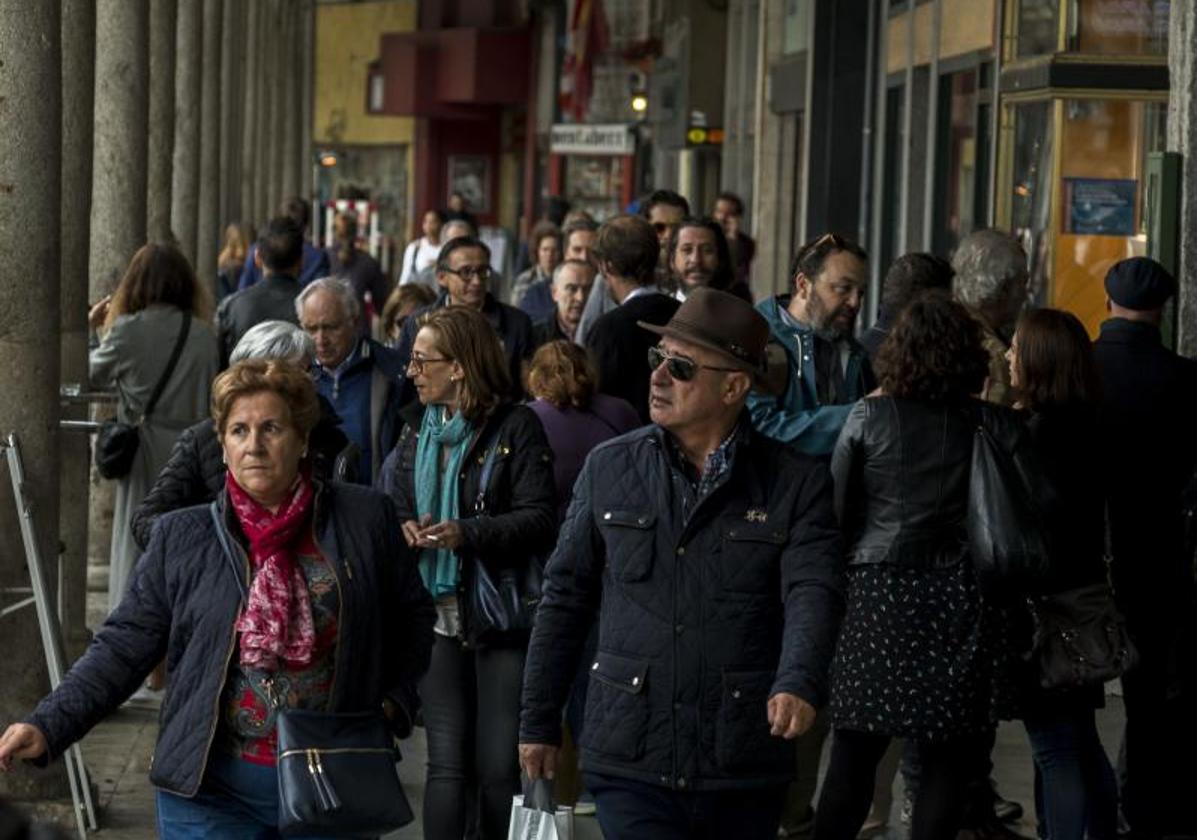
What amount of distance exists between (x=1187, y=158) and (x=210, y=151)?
50.3 feet

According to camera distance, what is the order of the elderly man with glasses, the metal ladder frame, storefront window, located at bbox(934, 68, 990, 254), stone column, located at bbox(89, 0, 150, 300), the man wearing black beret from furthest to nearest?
storefront window, located at bbox(934, 68, 990, 254), stone column, located at bbox(89, 0, 150, 300), the elderly man with glasses, the man wearing black beret, the metal ladder frame

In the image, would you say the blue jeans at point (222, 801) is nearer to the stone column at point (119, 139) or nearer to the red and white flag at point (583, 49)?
the stone column at point (119, 139)

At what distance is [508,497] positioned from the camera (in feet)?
25.8

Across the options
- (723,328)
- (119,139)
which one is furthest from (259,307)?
(723,328)

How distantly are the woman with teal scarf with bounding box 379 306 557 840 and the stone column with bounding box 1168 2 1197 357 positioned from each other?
339 centimetres

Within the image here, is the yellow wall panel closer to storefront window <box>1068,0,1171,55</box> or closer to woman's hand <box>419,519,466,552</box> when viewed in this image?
storefront window <box>1068,0,1171,55</box>

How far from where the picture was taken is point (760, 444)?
595 cm

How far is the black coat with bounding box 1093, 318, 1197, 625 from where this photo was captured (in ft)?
29.3

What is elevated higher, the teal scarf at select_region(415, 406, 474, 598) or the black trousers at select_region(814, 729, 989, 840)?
the teal scarf at select_region(415, 406, 474, 598)

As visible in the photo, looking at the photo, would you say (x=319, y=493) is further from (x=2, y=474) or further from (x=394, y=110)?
(x=394, y=110)

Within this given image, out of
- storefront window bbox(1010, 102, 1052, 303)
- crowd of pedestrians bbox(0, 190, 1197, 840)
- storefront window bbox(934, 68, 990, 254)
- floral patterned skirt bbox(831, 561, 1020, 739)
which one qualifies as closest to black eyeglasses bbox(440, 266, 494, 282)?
crowd of pedestrians bbox(0, 190, 1197, 840)

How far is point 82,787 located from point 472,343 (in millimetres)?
2165

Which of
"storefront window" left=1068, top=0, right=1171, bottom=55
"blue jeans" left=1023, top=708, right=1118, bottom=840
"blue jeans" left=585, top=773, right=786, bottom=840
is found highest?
"storefront window" left=1068, top=0, right=1171, bottom=55

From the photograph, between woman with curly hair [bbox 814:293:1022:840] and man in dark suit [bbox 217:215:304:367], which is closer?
woman with curly hair [bbox 814:293:1022:840]
